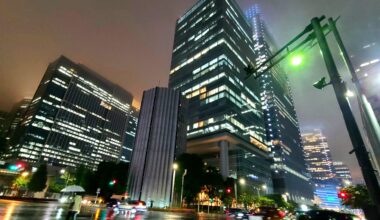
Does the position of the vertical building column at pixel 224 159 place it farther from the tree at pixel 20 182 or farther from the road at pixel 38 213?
the tree at pixel 20 182

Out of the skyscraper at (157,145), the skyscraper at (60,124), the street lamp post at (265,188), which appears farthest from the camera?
the skyscraper at (60,124)

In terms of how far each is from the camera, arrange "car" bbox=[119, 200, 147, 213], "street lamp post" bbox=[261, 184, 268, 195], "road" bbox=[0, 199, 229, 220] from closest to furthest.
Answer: "road" bbox=[0, 199, 229, 220] → "car" bbox=[119, 200, 147, 213] → "street lamp post" bbox=[261, 184, 268, 195]

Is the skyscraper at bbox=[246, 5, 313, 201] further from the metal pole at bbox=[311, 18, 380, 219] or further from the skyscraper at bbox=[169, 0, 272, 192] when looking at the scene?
the metal pole at bbox=[311, 18, 380, 219]

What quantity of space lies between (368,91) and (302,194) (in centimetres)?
14512

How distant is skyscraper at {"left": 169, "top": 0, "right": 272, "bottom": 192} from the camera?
89.6 m

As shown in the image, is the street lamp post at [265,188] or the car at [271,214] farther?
the street lamp post at [265,188]

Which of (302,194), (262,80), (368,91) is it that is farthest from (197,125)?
(302,194)

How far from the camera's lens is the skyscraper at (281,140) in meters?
148

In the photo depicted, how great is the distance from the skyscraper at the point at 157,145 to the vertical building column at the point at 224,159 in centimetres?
2175

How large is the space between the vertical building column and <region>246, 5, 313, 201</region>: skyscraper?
73.8 m

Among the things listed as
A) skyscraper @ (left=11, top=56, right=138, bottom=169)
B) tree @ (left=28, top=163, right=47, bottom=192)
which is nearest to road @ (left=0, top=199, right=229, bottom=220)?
tree @ (left=28, top=163, right=47, bottom=192)

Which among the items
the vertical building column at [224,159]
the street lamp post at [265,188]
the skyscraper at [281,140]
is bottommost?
the street lamp post at [265,188]

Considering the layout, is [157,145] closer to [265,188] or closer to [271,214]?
[271,214]

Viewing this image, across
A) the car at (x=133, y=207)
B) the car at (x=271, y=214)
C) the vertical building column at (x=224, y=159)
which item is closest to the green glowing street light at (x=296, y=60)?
the car at (x=271, y=214)
